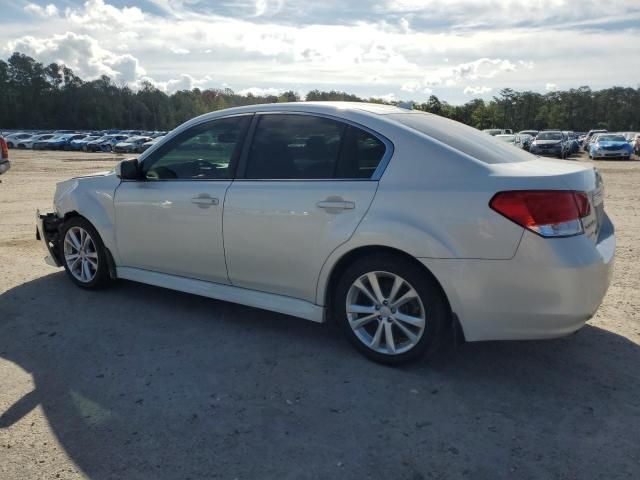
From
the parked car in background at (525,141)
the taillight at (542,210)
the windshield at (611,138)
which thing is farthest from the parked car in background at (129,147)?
Answer: the taillight at (542,210)

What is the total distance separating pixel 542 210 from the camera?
324 centimetres

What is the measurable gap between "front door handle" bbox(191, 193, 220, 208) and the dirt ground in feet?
3.28

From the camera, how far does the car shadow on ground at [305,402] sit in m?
2.79

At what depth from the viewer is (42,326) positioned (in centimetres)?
464

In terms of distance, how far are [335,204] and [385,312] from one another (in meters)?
0.80

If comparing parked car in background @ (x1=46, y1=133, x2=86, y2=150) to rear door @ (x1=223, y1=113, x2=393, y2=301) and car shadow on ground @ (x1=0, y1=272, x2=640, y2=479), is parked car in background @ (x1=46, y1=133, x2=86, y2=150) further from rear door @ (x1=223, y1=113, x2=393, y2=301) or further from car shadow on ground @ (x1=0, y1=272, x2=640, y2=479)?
rear door @ (x1=223, y1=113, x2=393, y2=301)

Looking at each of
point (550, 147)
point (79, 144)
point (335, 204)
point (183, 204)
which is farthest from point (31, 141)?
point (335, 204)

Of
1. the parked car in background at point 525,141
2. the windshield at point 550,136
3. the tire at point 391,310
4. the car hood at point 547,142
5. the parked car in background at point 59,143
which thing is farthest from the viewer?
the parked car in background at point 59,143

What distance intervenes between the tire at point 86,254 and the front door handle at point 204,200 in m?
1.37

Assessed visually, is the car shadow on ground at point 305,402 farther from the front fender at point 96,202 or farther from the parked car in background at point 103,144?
the parked car in background at point 103,144

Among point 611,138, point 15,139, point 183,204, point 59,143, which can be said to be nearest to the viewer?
point 183,204

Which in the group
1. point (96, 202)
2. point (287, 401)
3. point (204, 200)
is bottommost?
point (287, 401)

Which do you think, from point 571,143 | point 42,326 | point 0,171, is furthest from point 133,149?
point 42,326

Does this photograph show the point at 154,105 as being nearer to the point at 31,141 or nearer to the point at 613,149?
the point at 31,141
